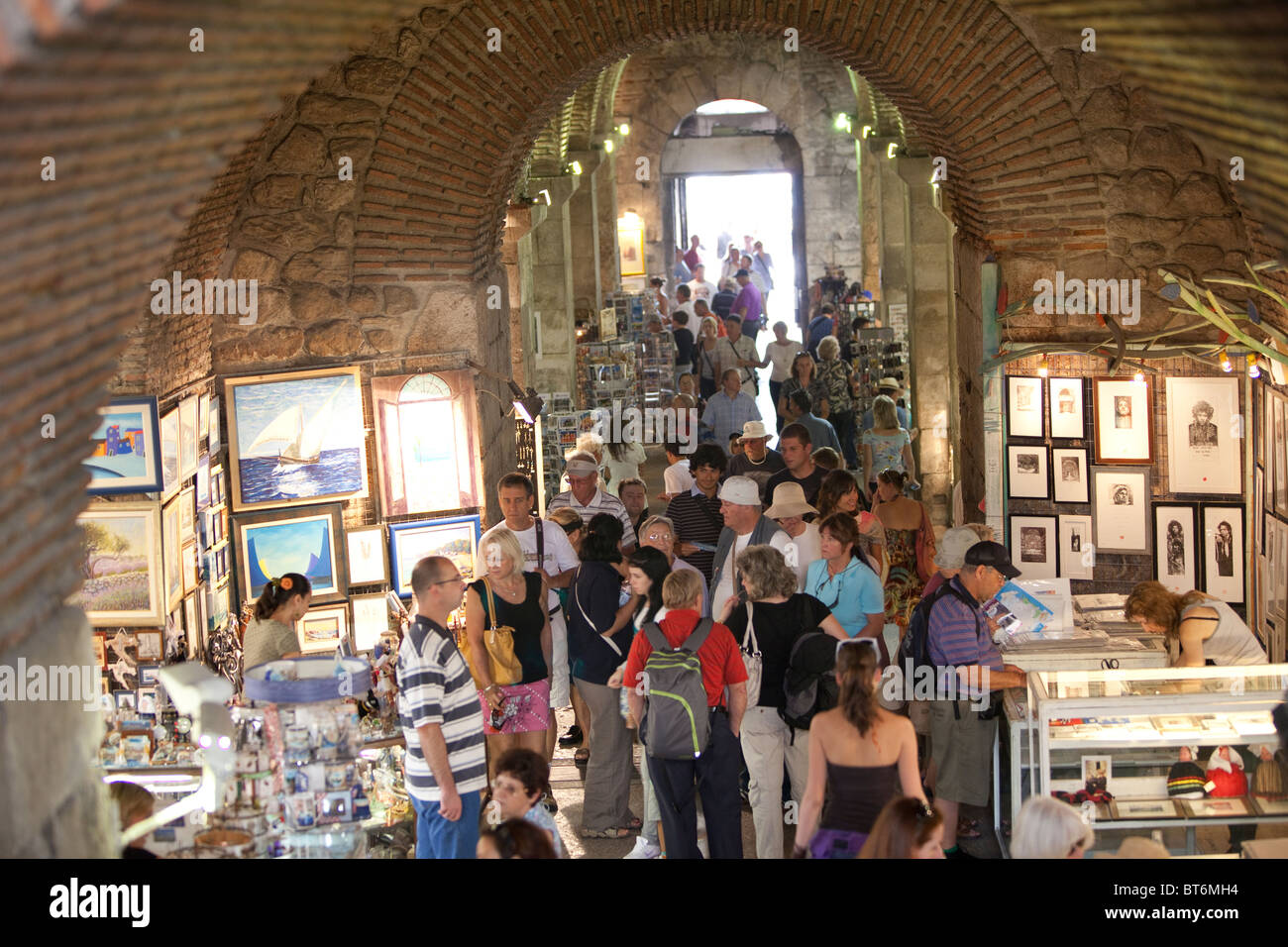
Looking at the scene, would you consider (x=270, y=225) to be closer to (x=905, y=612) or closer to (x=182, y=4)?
(x=905, y=612)

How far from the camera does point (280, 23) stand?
12.6 feet

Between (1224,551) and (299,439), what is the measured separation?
541cm

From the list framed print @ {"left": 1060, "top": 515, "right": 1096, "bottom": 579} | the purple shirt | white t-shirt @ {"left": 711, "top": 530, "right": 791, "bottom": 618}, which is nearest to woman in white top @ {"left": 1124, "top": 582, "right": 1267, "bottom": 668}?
white t-shirt @ {"left": 711, "top": 530, "right": 791, "bottom": 618}

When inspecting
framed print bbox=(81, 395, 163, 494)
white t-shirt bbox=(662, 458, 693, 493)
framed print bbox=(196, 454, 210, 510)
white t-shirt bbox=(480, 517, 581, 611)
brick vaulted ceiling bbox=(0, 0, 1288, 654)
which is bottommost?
white t-shirt bbox=(480, 517, 581, 611)

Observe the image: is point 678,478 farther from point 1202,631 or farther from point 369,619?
point 1202,631

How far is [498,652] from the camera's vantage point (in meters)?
6.72

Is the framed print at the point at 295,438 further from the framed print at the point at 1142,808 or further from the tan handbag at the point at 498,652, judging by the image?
the framed print at the point at 1142,808

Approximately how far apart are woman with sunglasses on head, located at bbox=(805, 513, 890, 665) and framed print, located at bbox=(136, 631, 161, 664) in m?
3.24

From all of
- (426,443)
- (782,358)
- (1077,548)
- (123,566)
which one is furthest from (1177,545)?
(782,358)

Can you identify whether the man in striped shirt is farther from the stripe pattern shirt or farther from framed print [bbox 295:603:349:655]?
framed print [bbox 295:603:349:655]

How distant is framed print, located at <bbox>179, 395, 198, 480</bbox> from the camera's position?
7.71 m

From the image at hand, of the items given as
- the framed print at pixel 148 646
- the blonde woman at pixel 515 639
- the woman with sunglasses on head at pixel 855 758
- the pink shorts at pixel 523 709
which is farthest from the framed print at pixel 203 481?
the woman with sunglasses on head at pixel 855 758

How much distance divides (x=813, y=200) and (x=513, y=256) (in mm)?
15604
